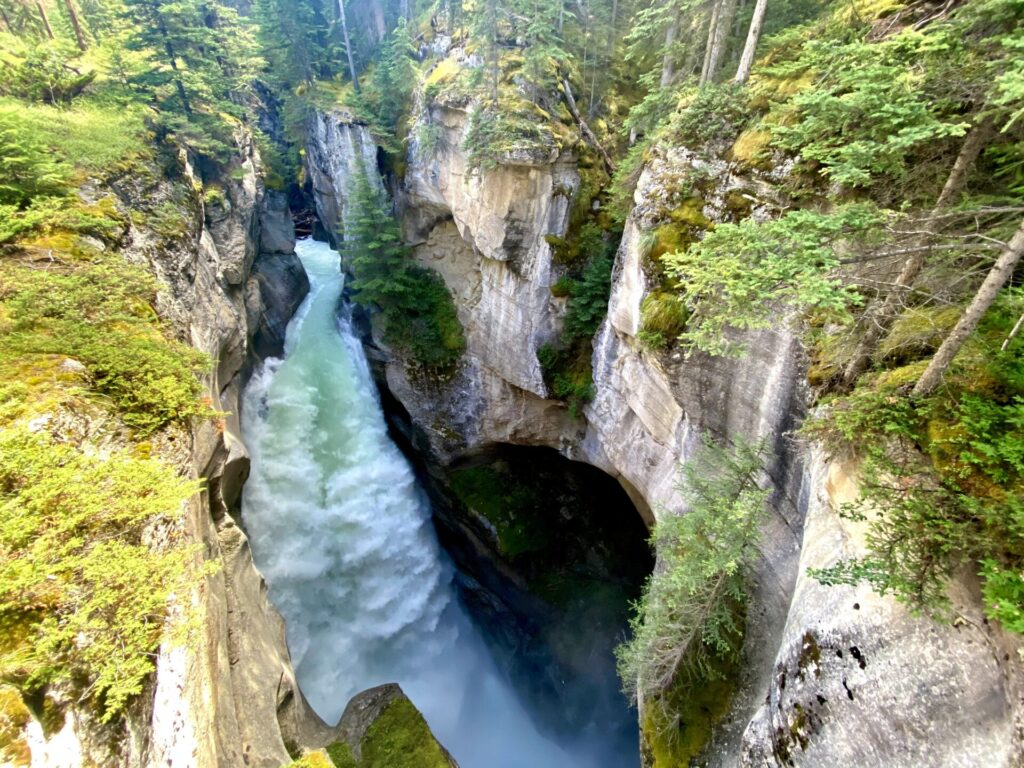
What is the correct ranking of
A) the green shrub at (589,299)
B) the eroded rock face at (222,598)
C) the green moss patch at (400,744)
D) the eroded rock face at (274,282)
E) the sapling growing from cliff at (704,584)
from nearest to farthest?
the eroded rock face at (222,598), the sapling growing from cliff at (704,584), the green moss patch at (400,744), the green shrub at (589,299), the eroded rock face at (274,282)

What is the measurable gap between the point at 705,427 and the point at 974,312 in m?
6.20

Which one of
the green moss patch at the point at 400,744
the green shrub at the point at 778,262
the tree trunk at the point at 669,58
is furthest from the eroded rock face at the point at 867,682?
the tree trunk at the point at 669,58

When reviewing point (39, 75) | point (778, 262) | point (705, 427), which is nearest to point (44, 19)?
point (39, 75)

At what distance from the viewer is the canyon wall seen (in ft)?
14.2

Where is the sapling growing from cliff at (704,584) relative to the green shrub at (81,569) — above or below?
below

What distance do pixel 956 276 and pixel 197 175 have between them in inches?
928

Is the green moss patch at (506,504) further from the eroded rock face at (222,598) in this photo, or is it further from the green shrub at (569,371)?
the eroded rock face at (222,598)

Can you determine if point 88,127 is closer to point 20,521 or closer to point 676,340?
point 20,521

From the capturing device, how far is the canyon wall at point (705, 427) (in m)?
4.33

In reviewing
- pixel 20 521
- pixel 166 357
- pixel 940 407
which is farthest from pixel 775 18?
pixel 20 521

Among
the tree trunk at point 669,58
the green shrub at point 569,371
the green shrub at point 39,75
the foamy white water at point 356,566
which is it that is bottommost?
the foamy white water at point 356,566

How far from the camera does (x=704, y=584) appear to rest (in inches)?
318

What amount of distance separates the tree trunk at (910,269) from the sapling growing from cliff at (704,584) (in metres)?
2.11

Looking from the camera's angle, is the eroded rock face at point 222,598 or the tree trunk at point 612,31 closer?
the eroded rock face at point 222,598
